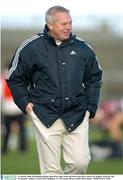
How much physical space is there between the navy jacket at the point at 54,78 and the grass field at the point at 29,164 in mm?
4122

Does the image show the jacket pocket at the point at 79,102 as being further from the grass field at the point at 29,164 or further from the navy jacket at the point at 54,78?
the grass field at the point at 29,164

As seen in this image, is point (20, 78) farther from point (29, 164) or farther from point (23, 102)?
point (29, 164)

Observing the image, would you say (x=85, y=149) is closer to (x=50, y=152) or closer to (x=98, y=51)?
(x=50, y=152)

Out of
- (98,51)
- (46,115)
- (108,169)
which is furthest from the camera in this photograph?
(98,51)

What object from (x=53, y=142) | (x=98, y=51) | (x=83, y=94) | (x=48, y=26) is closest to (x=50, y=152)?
(x=53, y=142)

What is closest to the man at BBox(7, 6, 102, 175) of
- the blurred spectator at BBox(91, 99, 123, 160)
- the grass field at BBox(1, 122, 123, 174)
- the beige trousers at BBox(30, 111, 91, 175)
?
the beige trousers at BBox(30, 111, 91, 175)

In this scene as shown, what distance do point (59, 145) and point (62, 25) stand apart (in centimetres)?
135

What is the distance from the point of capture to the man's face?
9477mm

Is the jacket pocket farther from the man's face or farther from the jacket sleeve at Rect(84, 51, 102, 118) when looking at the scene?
the man's face

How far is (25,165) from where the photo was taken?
1628 cm

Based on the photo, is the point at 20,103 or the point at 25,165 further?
the point at 25,165

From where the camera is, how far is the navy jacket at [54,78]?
9500 millimetres

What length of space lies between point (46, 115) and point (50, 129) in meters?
0.17

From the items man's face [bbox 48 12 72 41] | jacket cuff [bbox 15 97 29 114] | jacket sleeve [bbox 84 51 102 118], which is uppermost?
man's face [bbox 48 12 72 41]
